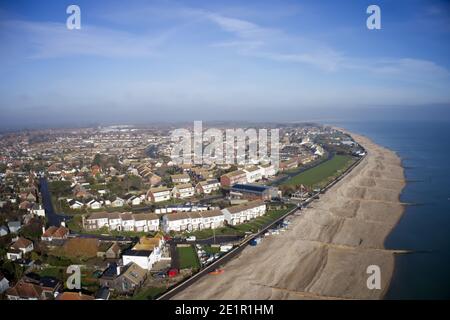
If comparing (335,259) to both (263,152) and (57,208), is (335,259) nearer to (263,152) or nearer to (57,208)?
(57,208)

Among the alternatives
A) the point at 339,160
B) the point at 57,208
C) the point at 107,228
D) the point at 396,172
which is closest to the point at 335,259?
the point at 107,228

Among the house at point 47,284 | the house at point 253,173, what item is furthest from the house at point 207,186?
the house at point 47,284

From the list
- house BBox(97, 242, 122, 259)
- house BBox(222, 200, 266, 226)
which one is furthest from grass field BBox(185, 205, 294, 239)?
house BBox(97, 242, 122, 259)

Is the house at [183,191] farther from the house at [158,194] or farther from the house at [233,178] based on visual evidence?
the house at [233,178]

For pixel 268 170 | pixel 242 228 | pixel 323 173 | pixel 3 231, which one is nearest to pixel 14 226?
pixel 3 231

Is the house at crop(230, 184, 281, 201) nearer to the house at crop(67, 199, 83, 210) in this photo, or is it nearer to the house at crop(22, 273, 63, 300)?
the house at crop(67, 199, 83, 210)

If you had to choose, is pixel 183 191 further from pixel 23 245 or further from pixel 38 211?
pixel 23 245
